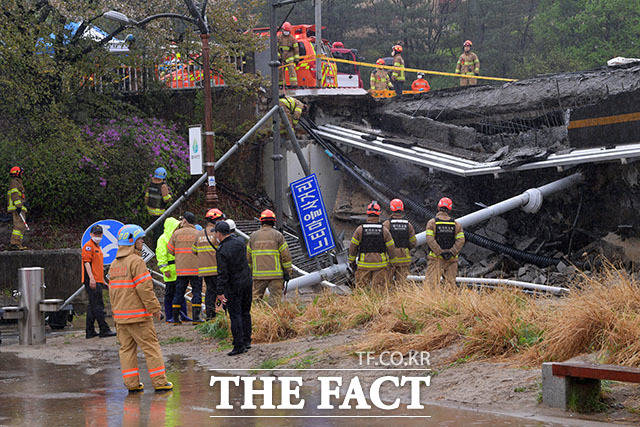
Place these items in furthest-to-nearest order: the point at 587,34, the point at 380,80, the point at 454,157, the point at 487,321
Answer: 1. the point at 587,34
2. the point at 380,80
3. the point at 454,157
4. the point at 487,321

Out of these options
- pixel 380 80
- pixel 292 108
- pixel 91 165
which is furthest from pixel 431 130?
pixel 91 165

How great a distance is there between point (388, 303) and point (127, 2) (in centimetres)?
1524

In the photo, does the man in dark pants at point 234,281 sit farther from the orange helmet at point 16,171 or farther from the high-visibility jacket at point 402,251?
the orange helmet at point 16,171

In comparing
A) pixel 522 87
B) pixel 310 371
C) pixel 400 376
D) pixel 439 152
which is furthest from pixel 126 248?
pixel 522 87

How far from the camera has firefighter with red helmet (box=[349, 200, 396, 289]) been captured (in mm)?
13805

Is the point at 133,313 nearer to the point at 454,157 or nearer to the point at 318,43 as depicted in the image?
the point at 454,157

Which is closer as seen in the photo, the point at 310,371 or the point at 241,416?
the point at 241,416

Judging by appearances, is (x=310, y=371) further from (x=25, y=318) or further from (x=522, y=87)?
(x=522, y=87)

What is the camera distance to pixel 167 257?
14.7m

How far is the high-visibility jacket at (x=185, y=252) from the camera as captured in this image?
14.1 meters

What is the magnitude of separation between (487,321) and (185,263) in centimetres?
638

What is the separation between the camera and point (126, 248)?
30.4 ft

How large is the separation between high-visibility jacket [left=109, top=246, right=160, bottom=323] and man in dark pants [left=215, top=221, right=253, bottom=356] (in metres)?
1.83

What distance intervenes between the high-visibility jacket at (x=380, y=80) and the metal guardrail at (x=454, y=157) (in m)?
4.66
